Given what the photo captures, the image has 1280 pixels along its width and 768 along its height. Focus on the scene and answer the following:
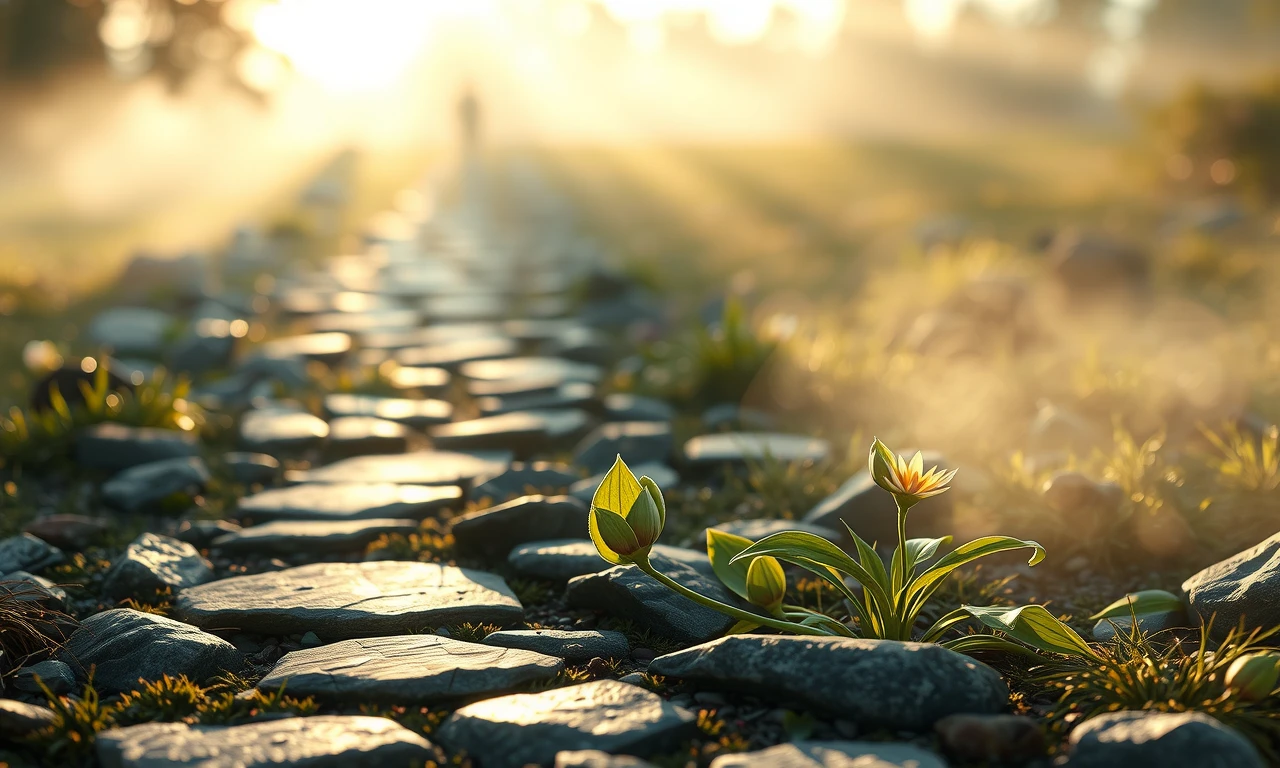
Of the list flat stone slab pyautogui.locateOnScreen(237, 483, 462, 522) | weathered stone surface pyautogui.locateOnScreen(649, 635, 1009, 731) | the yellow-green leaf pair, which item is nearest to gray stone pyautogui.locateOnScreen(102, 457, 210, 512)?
flat stone slab pyautogui.locateOnScreen(237, 483, 462, 522)

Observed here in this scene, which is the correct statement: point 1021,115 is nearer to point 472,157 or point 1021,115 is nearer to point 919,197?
point 472,157

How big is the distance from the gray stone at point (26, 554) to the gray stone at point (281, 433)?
Result: 1269 millimetres

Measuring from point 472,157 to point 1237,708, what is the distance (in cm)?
1966

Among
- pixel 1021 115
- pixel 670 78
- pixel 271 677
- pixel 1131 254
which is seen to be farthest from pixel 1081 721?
pixel 670 78

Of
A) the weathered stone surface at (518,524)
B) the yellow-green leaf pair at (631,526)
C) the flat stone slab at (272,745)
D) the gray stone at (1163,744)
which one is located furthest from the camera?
the weathered stone surface at (518,524)

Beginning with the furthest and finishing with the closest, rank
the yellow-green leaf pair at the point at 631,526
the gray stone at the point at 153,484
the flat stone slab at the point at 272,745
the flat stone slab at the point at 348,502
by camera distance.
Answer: the gray stone at the point at 153,484, the flat stone slab at the point at 348,502, the yellow-green leaf pair at the point at 631,526, the flat stone slab at the point at 272,745

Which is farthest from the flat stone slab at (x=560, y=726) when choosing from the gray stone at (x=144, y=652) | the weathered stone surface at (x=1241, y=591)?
the weathered stone surface at (x=1241, y=591)

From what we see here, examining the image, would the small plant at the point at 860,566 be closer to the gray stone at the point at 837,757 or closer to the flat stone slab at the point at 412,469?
the gray stone at the point at 837,757

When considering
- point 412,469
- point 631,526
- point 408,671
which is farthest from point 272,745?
point 412,469

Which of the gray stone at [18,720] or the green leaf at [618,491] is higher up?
the green leaf at [618,491]

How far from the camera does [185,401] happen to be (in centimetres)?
501

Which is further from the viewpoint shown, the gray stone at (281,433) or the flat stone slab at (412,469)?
the gray stone at (281,433)

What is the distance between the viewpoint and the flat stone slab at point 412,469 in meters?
3.95

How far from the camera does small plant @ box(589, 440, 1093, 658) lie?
7.30ft
